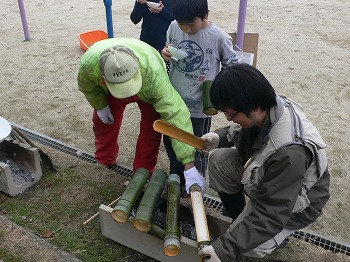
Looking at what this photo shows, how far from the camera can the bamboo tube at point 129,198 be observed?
234cm

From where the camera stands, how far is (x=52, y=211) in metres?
2.93

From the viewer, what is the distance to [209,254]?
195 cm

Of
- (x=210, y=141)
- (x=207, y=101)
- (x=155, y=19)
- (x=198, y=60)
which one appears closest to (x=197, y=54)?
(x=198, y=60)

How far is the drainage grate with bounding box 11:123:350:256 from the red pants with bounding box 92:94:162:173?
0.15 m

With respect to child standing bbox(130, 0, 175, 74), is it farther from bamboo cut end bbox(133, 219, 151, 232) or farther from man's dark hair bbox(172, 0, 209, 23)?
bamboo cut end bbox(133, 219, 151, 232)

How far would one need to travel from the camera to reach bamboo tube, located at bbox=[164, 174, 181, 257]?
2.16 meters

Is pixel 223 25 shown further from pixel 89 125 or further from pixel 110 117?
pixel 110 117

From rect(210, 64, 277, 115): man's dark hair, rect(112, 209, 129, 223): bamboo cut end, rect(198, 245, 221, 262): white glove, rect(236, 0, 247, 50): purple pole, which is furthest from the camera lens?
rect(236, 0, 247, 50): purple pole

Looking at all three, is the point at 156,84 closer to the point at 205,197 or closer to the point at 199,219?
the point at 199,219

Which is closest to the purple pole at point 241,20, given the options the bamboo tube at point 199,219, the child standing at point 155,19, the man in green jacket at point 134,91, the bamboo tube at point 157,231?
the child standing at point 155,19

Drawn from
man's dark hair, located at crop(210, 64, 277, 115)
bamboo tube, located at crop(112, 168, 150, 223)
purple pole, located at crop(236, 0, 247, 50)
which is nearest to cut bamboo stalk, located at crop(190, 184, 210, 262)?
bamboo tube, located at crop(112, 168, 150, 223)

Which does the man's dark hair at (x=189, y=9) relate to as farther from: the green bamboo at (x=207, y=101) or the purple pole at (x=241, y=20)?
the purple pole at (x=241, y=20)

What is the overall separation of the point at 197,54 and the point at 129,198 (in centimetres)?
108

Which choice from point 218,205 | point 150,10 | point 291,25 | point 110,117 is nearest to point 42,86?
point 150,10
